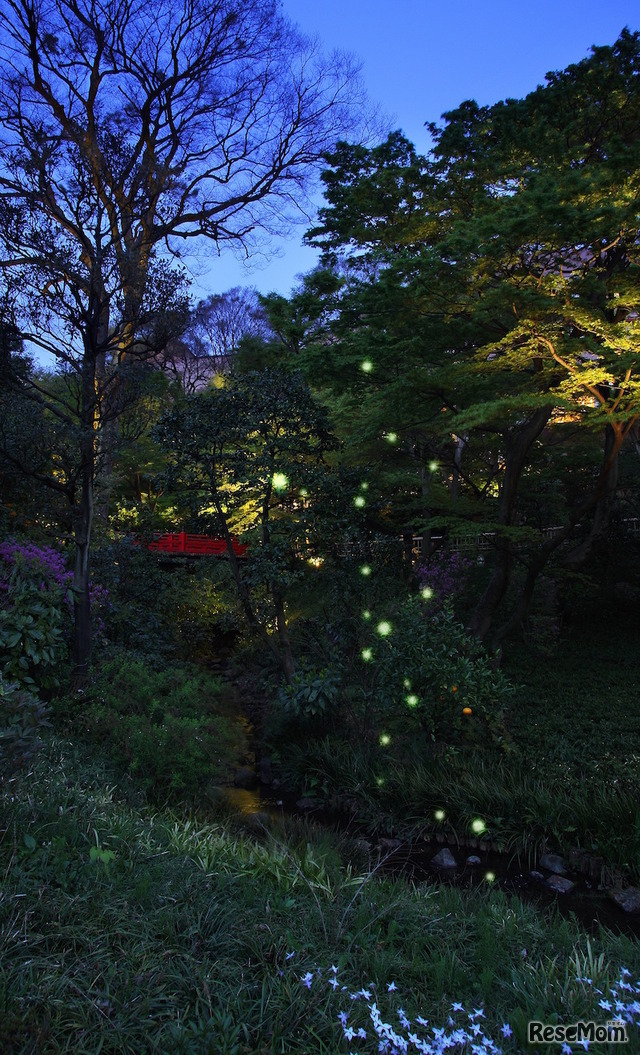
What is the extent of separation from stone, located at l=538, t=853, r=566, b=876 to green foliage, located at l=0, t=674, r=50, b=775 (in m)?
4.16

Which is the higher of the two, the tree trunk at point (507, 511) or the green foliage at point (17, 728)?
the tree trunk at point (507, 511)

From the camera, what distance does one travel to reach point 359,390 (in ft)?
32.6

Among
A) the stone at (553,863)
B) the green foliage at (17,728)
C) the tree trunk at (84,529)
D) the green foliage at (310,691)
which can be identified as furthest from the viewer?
the tree trunk at (84,529)

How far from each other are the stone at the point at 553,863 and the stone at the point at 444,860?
72 cm

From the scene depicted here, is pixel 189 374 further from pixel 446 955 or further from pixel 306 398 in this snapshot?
pixel 446 955

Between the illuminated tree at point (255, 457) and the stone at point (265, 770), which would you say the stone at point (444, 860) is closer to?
the stone at point (265, 770)

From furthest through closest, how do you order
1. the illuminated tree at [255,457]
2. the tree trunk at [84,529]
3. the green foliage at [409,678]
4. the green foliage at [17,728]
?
the illuminated tree at [255,457]
the tree trunk at [84,529]
the green foliage at [409,678]
the green foliage at [17,728]

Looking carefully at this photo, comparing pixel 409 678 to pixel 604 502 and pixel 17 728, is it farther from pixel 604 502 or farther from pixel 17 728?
pixel 604 502

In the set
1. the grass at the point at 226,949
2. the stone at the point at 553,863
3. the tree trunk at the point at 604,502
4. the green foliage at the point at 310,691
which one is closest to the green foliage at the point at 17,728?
the grass at the point at 226,949

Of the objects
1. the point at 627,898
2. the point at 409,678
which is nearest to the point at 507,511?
the point at 409,678

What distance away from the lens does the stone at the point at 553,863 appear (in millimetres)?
5082

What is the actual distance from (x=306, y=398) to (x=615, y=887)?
211 inches

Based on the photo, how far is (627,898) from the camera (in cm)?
456

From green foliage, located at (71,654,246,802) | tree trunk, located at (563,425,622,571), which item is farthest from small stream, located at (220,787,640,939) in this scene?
tree trunk, located at (563,425,622,571)
